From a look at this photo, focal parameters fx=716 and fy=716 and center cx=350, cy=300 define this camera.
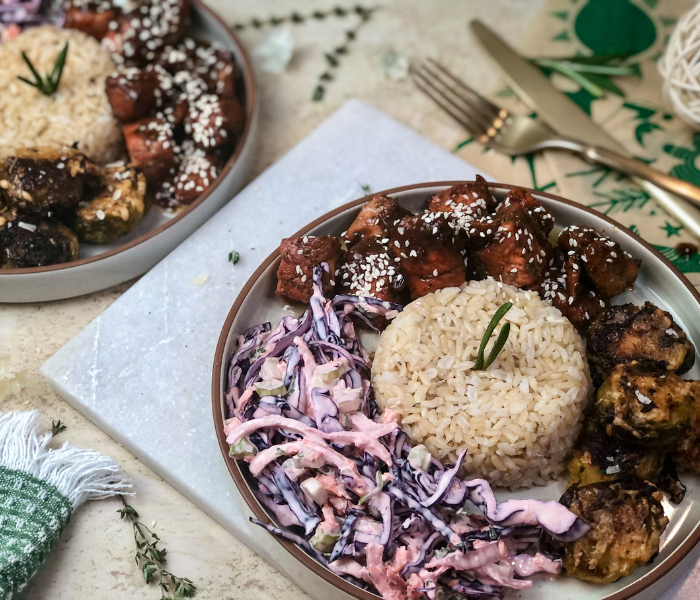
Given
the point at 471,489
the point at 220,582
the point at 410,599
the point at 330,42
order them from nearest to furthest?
the point at 410,599 < the point at 471,489 < the point at 220,582 < the point at 330,42

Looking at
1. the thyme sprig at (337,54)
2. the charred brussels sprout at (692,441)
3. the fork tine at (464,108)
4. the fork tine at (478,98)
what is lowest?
the thyme sprig at (337,54)

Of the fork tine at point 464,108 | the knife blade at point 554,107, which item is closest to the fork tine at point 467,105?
the fork tine at point 464,108

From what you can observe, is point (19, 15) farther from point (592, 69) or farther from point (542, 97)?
point (592, 69)

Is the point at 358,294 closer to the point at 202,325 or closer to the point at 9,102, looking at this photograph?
the point at 202,325

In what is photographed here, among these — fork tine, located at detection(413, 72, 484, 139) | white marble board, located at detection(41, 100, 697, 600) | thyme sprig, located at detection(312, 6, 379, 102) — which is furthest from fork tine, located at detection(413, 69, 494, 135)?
thyme sprig, located at detection(312, 6, 379, 102)

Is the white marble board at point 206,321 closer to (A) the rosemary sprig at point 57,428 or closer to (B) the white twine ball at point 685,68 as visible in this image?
(A) the rosemary sprig at point 57,428

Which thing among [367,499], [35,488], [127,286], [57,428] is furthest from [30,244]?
[367,499]

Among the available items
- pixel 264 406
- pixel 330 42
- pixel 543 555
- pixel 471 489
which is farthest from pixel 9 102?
pixel 543 555
